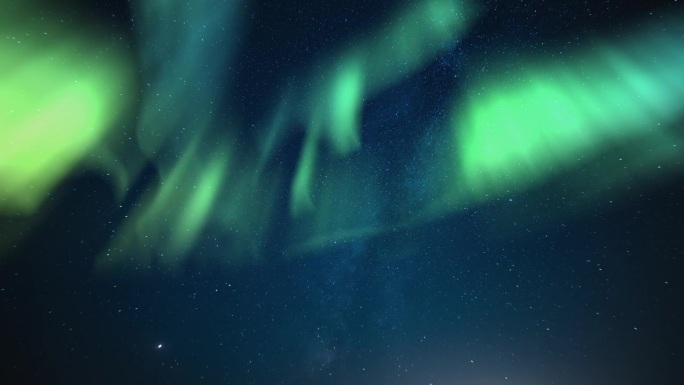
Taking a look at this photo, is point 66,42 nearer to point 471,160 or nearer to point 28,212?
point 28,212

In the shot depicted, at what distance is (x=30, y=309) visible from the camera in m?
1.80

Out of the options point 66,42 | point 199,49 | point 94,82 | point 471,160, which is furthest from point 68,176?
point 471,160

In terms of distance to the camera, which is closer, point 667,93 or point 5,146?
point 5,146

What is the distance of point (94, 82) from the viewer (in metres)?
1.82

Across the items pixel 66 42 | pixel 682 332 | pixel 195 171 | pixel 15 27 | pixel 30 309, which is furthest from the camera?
pixel 195 171

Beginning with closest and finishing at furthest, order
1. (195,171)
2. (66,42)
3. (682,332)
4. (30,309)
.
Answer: (66,42)
(30,309)
(682,332)
(195,171)

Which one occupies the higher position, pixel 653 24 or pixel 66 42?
pixel 66 42

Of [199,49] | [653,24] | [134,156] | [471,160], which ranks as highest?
[199,49]

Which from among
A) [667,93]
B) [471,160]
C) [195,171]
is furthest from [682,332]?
[195,171]

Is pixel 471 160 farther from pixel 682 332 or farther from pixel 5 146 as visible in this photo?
pixel 5 146

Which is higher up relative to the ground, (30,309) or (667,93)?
(30,309)

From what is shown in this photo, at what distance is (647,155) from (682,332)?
1.21 meters

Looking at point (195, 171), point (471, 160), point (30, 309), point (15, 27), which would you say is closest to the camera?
point (15, 27)

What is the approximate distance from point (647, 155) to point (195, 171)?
3124 mm
